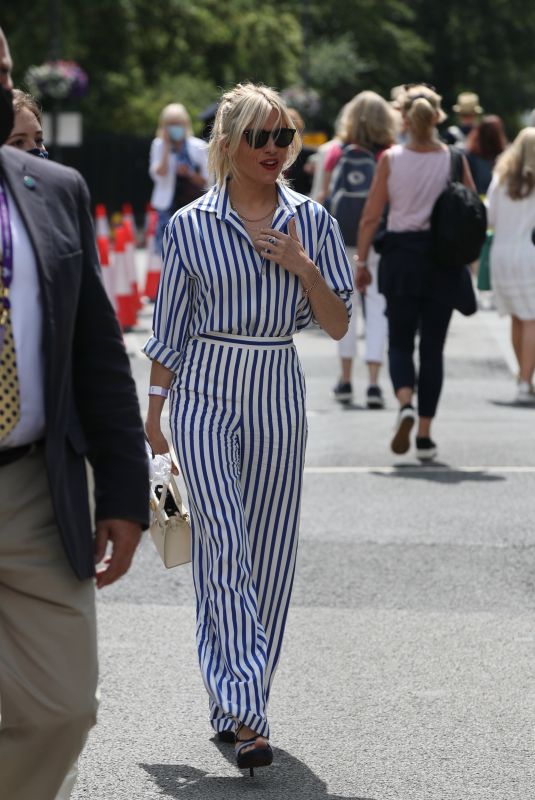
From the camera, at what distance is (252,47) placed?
173ft

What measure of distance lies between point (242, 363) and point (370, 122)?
6.62 metres

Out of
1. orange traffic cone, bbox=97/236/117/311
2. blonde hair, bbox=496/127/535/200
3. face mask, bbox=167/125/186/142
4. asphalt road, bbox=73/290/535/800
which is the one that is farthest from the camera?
face mask, bbox=167/125/186/142

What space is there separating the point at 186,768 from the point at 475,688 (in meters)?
1.16

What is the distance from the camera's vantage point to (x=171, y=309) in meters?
5.08

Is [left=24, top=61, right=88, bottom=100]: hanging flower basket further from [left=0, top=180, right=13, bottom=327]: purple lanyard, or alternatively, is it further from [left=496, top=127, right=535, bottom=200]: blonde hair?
[left=0, top=180, right=13, bottom=327]: purple lanyard

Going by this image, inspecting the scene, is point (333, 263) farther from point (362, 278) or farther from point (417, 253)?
point (362, 278)

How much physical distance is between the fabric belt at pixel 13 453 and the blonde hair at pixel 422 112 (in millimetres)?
6365

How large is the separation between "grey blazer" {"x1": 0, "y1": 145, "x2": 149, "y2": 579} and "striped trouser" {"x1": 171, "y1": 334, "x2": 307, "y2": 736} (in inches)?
58.8

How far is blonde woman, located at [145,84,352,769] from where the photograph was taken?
4.93 metres

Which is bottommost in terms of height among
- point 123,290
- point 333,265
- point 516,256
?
point 123,290

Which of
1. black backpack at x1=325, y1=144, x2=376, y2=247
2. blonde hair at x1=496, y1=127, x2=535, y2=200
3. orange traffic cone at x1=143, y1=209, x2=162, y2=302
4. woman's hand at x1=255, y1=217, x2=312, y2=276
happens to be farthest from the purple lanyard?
orange traffic cone at x1=143, y1=209, x2=162, y2=302

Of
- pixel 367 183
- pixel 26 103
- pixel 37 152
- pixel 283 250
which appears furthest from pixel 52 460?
pixel 367 183

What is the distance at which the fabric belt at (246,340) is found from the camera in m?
5.00

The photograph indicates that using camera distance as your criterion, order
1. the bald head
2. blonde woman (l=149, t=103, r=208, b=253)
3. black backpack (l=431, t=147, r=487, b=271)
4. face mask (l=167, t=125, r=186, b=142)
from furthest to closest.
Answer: blonde woman (l=149, t=103, r=208, b=253), face mask (l=167, t=125, r=186, b=142), black backpack (l=431, t=147, r=487, b=271), the bald head
